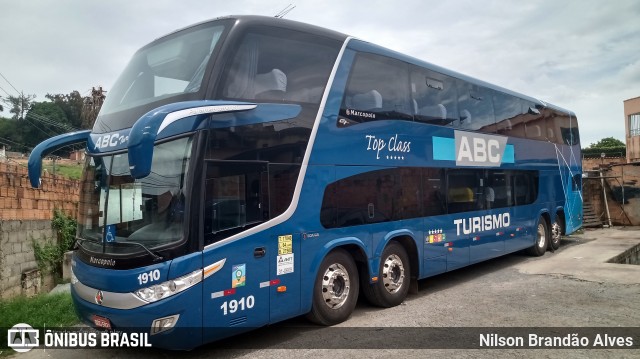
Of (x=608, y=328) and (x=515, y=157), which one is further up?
(x=515, y=157)

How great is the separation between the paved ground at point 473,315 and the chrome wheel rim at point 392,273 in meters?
0.34

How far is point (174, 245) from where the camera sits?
4477 mm

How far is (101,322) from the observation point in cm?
471

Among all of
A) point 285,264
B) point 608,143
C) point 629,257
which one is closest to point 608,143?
point 608,143

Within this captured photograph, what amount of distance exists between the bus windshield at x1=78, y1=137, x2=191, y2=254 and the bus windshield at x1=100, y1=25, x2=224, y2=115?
33.9 inches

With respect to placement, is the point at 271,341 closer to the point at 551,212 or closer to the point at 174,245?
the point at 174,245

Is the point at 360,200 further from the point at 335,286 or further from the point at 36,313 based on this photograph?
the point at 36,313

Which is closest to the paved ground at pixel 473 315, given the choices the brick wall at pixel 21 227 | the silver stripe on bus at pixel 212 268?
the silver stripe on bus at pixel 212 268

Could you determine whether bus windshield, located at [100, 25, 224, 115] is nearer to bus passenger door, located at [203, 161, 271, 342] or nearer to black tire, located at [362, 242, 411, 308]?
bus passenger door, located at [203, 161, 271, 342]

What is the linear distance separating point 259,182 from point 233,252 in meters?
0.90

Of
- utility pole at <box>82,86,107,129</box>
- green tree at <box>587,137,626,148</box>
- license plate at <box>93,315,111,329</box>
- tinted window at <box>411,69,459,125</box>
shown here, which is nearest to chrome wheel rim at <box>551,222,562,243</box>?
tinted window at <box>411,69,459,125</box>

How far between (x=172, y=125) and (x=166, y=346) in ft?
7.48

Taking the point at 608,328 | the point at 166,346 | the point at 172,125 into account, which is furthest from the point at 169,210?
the point at 608,328

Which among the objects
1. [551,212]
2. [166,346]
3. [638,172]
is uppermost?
[638,172]
